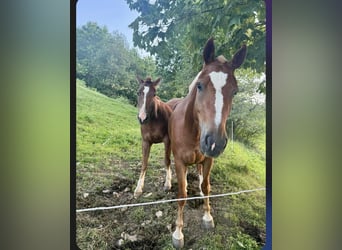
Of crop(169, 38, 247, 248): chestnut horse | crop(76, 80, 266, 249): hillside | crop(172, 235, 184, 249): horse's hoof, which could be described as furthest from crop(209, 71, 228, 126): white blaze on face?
crop(172, 235, 184, 249): horse's hoof

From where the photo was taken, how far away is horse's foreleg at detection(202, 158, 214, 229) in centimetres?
164

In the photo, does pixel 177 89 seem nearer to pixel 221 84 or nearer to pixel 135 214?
pixel 221 84

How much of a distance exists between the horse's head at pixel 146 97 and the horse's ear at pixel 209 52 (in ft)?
0.81

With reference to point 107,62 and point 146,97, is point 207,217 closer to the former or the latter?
point 146,97

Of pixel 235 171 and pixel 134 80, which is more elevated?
pixel 134 80

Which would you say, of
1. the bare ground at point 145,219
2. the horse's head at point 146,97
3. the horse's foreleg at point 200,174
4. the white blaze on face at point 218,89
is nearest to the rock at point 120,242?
the bare ground at point 145,219

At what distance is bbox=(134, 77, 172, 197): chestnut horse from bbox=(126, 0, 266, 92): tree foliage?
10 centimetres

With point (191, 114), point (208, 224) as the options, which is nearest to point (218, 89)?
point (191, 114)

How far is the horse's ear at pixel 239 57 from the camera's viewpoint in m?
1.70

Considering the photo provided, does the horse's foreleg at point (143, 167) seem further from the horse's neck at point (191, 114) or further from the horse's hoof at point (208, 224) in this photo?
the horse's hoof at point (208, 224)
